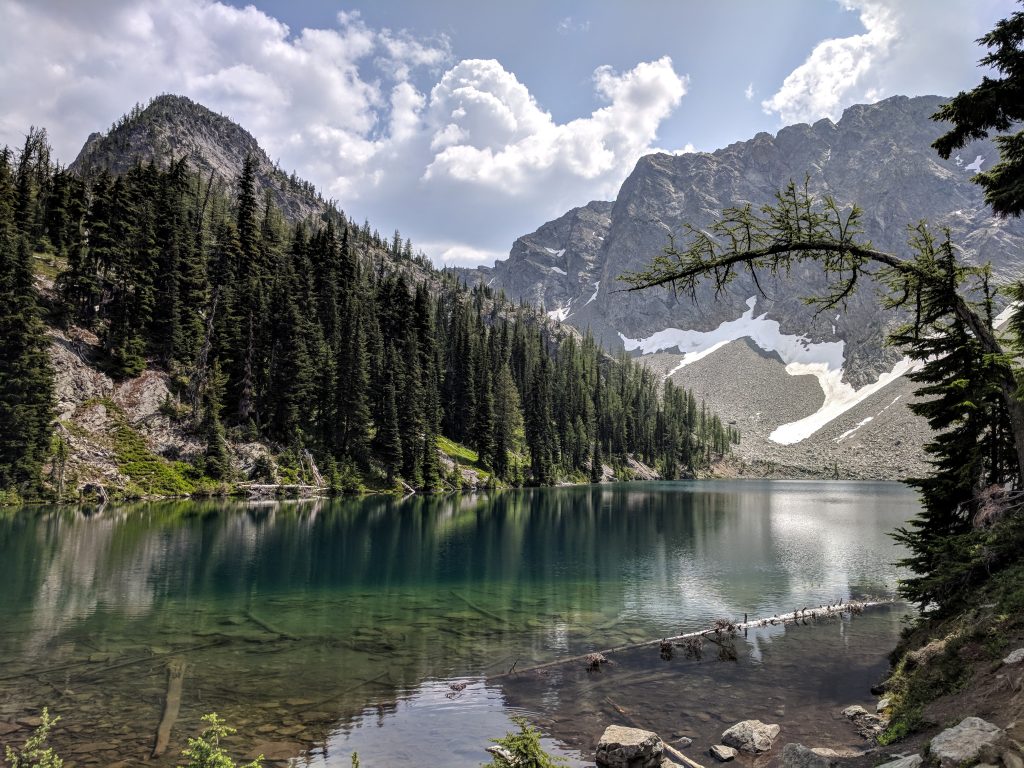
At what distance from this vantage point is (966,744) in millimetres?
7207

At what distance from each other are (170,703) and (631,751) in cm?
1214

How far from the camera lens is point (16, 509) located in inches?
2056

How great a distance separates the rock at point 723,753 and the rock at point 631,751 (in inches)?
62.5

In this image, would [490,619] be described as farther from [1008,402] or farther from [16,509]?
[16,509]

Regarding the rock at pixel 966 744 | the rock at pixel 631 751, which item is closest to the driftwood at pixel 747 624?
the rock at pixel 631 751

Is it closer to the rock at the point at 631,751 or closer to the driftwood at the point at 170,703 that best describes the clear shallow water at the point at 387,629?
the driftwood at the point at 170,703

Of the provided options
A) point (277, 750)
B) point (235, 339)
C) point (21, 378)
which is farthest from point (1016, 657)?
point (235, 339)

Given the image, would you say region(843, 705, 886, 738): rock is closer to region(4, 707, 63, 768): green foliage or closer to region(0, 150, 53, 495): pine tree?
region(4, 707, 63, 768): green foliage

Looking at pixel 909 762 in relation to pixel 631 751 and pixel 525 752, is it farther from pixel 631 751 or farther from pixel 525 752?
pixel 631 751

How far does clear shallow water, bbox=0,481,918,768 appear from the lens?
15.1 meters

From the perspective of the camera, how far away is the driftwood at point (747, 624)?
2025 centimetres

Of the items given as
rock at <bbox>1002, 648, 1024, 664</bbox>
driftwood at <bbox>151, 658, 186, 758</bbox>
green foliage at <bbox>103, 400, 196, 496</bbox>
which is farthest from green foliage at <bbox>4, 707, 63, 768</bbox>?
green foliage at <bbox>103, 400, 196, 496</bbox>

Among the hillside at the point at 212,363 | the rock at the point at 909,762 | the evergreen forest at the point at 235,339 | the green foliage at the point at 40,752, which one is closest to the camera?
the green foliage at the point at 40,752

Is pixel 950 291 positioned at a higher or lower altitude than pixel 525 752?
higher
